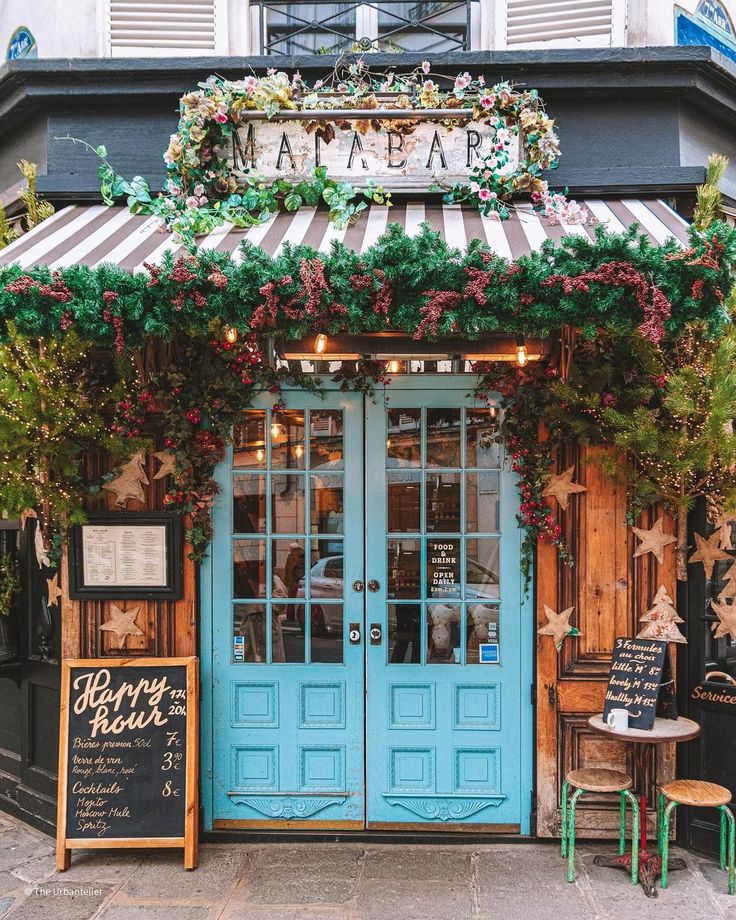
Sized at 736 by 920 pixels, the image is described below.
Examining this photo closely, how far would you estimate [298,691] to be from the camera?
5.06 meters

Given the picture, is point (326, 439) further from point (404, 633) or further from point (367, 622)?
point (404, 633)

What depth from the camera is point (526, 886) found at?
14.6 feet

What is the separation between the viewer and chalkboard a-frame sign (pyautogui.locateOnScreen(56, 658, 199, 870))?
466 centimetres

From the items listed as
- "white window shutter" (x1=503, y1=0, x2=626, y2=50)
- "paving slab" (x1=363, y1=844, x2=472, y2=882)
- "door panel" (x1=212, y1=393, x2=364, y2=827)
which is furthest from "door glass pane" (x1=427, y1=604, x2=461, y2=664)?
"white window shutter" (x1=503, y1=0, x2=626, y2=50)

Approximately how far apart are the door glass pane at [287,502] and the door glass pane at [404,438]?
62cm

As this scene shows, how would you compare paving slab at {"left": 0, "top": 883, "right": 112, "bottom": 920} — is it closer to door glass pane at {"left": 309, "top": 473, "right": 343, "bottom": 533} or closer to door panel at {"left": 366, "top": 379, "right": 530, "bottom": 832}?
door panel at {"left": 366, "top": 379, "right": 530, "bottom": 832}

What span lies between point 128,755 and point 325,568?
5.38 feet

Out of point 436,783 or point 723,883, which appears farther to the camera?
point 436,783

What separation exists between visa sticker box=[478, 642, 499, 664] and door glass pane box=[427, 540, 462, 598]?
37 centimetres

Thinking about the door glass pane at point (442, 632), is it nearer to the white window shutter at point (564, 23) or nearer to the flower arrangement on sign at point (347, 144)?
the flower arrangement on sign at point (347, 144)

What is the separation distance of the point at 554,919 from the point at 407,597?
1939 millimetres

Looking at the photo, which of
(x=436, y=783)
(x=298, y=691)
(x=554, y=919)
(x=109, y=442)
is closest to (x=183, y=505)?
(x=109, y=442)

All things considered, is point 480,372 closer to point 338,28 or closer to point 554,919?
point 338,28

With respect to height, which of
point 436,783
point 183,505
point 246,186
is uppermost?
point 246,186
